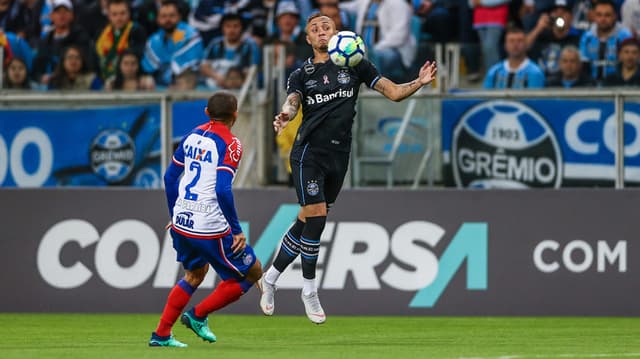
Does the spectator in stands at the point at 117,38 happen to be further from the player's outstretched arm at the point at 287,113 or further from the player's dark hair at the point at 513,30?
the player's outstretched arm at the point at 287,113

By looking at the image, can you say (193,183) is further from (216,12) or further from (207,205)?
(216,12)

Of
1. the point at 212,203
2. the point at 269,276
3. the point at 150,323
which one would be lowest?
the point at 150,323

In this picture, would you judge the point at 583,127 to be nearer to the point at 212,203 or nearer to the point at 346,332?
the point at 346,332

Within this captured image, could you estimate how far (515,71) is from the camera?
1658 centimetres

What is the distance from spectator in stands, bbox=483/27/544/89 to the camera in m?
16.3

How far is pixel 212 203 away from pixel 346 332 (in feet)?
9.92

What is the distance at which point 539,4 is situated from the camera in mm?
18484

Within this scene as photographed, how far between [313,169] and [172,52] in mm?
6434

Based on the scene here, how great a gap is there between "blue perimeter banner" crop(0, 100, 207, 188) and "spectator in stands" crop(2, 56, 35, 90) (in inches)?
49.0

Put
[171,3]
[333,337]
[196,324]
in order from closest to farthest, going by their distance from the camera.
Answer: [196,324]
[333,337]
[171,3]

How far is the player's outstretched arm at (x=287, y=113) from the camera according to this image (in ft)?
36.9

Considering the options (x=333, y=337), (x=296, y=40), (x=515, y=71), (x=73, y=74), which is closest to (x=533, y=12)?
(x=515, y=71)

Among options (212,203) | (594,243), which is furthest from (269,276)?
(594,243)

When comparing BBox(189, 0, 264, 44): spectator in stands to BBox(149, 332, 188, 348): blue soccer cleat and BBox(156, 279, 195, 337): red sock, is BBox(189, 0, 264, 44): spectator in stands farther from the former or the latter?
BBox(149, 332, 188, 348): blue soccer cleat
